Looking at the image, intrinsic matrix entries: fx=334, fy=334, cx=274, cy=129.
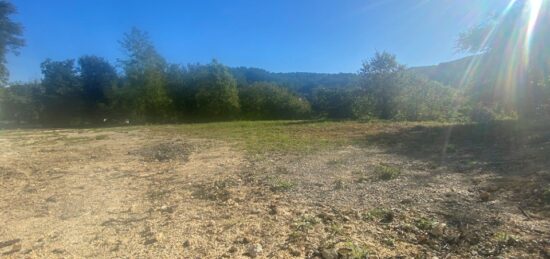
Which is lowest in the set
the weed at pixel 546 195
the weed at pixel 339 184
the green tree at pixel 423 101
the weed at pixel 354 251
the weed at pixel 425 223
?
the weed at pixel 354 251

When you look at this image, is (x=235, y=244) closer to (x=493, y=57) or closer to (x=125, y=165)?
(x=125, y=165)

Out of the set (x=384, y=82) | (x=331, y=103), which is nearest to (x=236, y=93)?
(x=331, y=103)

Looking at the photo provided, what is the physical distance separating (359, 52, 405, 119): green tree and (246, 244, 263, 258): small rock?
20677mm

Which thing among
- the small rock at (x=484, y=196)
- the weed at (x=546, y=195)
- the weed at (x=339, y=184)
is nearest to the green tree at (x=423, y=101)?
the weed at (x=339, y=184)

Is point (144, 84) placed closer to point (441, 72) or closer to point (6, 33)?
point (6, 33)

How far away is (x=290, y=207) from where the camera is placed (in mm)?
4094

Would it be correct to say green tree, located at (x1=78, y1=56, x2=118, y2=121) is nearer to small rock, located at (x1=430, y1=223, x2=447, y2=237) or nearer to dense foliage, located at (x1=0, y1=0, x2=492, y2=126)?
dense foliage, located at (x1=0, y1=0, x2=492, y2=126)

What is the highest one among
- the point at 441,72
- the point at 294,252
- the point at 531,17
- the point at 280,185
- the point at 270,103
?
the point at 441,72

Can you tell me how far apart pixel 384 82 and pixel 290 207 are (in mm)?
20544

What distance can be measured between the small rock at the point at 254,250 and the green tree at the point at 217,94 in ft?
99.5

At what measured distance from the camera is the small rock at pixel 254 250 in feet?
9.62

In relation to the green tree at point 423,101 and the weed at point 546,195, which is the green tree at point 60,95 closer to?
the green tree at point 423,101

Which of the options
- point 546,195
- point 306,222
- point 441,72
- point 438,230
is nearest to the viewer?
point 438,230

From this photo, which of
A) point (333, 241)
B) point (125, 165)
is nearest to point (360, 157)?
point (333, 241)
